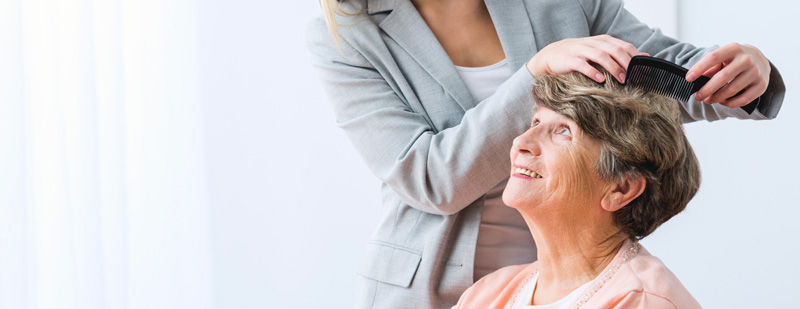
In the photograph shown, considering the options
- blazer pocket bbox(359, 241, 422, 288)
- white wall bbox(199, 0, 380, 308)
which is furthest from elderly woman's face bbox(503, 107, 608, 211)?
white wall bbox(199, 0, 380, 308)

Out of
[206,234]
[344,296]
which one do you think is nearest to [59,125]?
[206,234]

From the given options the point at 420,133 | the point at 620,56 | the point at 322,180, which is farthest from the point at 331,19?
the point at 322,180

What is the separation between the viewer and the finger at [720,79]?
47.4 inches

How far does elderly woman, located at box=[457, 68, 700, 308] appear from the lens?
1.26 meters

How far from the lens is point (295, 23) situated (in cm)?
255

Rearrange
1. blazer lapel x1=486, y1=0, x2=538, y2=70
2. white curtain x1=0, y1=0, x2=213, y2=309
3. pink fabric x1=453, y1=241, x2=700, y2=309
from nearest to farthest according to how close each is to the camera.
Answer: pink fabric x1=453, y1=241, x2=700, y2=309
blazer lapel x1=486, y1=0, x2=538, y2=70
white curtain x1=0, y1=0, x2=213, y2=309

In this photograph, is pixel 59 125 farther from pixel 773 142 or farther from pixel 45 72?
pixel 773 142

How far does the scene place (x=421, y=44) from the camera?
1.50 metres

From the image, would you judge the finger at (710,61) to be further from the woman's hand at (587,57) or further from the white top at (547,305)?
the white top at (547,305)

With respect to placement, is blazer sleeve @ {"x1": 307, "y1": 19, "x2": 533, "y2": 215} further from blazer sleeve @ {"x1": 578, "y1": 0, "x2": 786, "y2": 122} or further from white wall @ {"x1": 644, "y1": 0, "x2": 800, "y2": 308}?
white wall @ {"x1": 644, "y1": 0, "x2": 800, "y2": 308}

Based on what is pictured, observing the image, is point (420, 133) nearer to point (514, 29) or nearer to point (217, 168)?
point (514, 29)

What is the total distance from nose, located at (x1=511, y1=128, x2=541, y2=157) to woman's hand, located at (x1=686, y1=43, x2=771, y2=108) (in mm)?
260

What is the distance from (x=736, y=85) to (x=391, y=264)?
685 millimetres

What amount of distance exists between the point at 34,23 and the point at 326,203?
113cm
